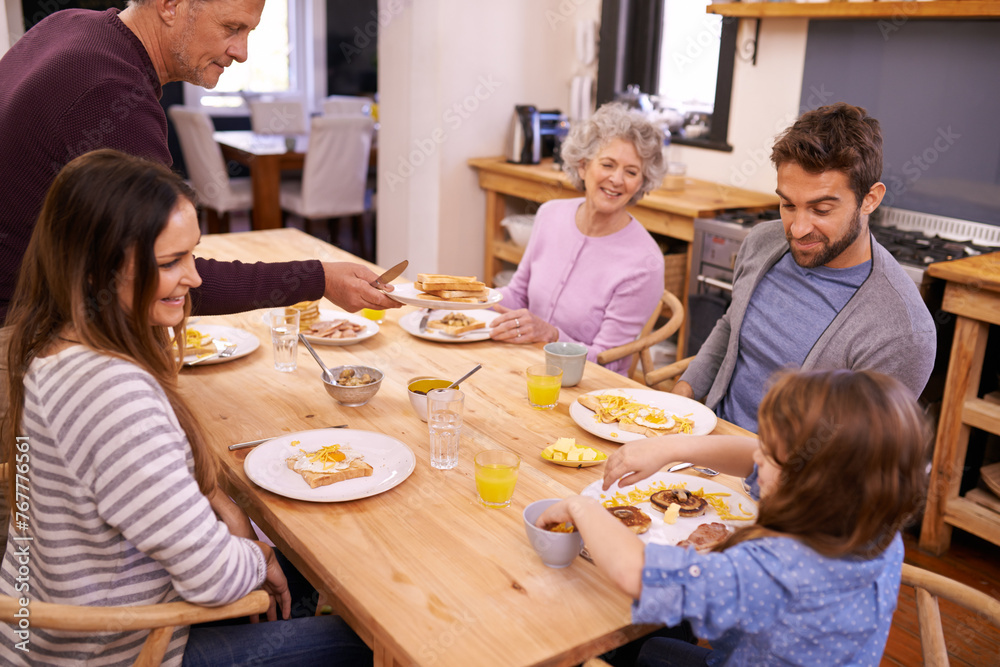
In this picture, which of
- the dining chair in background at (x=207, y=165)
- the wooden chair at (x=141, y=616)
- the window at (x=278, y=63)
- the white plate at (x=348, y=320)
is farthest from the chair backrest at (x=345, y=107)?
the wooden chair at (x=141, y=616)

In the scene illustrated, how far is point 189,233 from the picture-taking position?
1193 millimetres

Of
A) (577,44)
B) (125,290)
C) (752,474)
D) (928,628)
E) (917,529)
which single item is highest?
(577,44)

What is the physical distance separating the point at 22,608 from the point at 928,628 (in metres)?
1.20

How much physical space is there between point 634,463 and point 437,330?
3.10 feet

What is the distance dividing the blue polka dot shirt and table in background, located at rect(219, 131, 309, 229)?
16.4 ft

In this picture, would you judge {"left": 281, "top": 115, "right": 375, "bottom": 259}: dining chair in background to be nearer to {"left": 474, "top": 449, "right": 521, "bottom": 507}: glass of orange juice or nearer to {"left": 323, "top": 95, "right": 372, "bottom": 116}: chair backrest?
{"left": 323, "top": 95, "right": 372, "bottom": 116}: chair backrest

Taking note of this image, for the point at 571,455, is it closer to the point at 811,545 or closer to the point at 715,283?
the point at 811,545

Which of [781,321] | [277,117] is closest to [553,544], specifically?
[781,321]

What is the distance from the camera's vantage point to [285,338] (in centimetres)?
186

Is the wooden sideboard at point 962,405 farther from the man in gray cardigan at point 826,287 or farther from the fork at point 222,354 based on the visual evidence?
the fork at point 222,354

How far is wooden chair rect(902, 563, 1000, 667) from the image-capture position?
1141 mm

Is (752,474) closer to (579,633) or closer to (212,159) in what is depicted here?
(579,633)

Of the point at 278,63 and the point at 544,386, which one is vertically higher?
the point at 278,63

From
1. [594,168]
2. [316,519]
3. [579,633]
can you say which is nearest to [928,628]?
[579,633]
